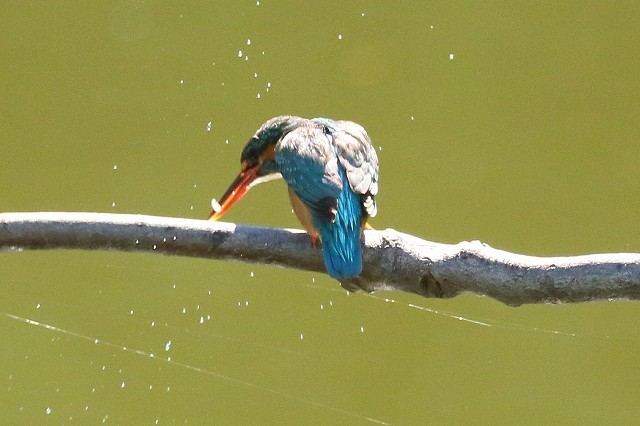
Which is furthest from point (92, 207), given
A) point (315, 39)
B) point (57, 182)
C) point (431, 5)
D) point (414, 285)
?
point (414, 285)

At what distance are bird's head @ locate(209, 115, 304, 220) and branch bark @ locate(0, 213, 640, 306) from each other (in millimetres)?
633

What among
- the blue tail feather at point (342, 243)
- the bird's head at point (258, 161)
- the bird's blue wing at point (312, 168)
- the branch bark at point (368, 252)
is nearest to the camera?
the branch bark at point (368, 252)

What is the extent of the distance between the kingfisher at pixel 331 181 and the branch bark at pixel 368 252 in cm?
5

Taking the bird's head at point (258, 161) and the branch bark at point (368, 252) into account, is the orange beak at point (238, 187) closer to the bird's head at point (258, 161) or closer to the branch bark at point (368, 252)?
the bird's head at point (258, 161)

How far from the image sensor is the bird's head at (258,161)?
99.3 inches

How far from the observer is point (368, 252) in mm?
1886

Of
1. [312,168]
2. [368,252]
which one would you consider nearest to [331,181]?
[312,168]

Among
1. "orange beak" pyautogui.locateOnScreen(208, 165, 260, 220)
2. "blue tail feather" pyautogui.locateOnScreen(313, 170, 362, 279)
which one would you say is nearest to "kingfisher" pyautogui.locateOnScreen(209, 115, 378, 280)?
"blue tail feather" pyautogui.locateOnScreen(313, 170, 362, 279)

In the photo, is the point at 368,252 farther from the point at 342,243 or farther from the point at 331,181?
the point at 331,181

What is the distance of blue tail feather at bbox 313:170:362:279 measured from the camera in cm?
183

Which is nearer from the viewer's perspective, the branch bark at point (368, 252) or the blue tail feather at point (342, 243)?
the branch bark at point (368, 252)

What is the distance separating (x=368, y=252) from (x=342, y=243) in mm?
57

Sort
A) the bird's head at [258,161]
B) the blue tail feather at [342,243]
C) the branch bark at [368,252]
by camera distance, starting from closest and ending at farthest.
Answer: the branch bark at [368,252], the blue tail feather at [342,243], the bird's head at [258,161]

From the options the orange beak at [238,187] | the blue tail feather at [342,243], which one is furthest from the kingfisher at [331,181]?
the orange beak at [238,187]
